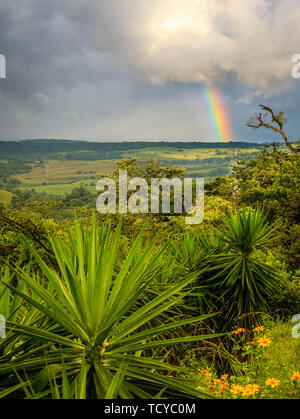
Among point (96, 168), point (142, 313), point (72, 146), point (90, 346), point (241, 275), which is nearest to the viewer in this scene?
point (90, 346)

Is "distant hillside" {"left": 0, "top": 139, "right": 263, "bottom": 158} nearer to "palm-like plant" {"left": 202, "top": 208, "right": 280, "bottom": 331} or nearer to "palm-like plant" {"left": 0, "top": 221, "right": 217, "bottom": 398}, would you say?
"palm-like plant" {"left": 202, "top": 208, "right": 280, "bottom": 331}

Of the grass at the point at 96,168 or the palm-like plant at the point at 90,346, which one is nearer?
the palm-like plant at the point at 90,346

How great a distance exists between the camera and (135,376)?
1.53 meters

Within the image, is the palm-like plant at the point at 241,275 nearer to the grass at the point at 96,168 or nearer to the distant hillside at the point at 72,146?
the grass at the point at 96,168

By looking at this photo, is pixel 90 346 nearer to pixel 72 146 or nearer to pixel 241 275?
pixel 241 275

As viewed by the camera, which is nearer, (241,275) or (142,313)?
(142,313)

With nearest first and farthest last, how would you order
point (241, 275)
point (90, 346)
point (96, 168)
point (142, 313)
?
1. point (90, 346)
2. point (142, 313)
3. point (241, 275)
4. point (96, 168)

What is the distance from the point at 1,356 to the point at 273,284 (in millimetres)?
3878

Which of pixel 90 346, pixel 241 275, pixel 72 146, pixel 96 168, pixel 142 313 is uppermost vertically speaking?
pixel 72 146

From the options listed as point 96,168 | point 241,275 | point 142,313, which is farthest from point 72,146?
point 142,313

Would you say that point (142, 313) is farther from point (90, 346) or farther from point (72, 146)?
point (72, 146)

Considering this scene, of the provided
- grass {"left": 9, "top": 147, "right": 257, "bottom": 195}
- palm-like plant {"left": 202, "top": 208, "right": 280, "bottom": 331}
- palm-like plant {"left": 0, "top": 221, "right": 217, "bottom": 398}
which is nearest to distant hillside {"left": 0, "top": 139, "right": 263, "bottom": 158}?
grass {"left": 9, "top": 147, "right": 257, "bottom": 195}

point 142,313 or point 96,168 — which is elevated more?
point 96,168

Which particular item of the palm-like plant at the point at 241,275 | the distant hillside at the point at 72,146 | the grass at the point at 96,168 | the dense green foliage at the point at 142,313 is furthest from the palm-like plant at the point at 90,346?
the distant hillside at the point at 72,146
